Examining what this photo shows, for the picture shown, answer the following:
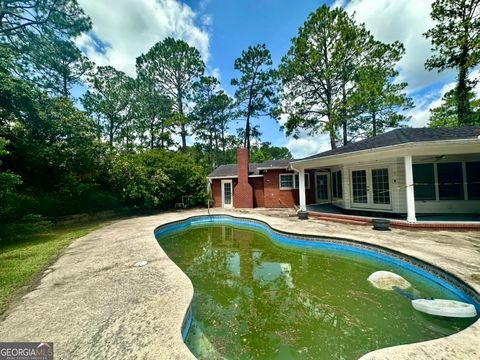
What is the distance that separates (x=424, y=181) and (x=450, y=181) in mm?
849

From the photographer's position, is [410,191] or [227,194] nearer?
[410,191]

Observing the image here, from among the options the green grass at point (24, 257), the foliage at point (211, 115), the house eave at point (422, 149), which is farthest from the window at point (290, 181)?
the foliage at point (211, 115)

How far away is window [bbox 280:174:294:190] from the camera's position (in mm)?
14825

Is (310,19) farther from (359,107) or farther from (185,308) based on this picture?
(185,308)

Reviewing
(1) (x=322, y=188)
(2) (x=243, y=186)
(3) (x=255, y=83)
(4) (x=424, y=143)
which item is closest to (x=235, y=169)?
(2) (x=243, y=186)

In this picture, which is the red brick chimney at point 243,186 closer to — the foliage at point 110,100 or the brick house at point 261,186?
the brick house at point 261,186

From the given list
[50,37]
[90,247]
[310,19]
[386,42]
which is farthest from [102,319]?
[386,42]

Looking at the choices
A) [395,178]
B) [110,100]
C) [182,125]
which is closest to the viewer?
[395,178]

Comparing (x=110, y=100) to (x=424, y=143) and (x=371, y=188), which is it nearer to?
(x=371, y=188)

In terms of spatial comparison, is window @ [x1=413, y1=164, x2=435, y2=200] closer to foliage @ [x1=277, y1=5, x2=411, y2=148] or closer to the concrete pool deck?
the concrete pool deck

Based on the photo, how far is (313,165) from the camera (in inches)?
420

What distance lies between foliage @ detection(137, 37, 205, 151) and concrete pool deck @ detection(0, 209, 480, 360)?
20.7 meters

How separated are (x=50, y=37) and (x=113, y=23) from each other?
4.72 m

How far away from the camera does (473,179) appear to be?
8.11 meters
